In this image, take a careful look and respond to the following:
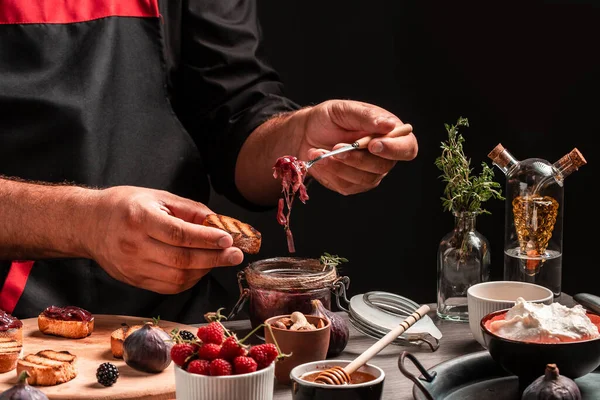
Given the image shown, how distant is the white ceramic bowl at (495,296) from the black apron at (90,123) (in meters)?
0.84

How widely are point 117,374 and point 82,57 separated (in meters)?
1.04

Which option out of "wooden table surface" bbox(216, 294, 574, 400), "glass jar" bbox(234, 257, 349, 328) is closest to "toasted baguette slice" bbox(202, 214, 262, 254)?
"glass jar" bbox(234, 257, 349, 328)

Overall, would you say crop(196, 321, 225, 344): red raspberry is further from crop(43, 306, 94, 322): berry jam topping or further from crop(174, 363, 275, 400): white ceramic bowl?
crop(43, 306, 94, 322): berry jam topping

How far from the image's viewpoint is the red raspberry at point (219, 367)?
1.49m

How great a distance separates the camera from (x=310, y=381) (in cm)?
154

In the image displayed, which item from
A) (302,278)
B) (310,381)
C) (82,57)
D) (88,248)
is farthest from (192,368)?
(82,57)

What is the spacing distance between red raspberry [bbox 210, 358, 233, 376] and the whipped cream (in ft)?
1.61

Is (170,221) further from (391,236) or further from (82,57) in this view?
(391,236)

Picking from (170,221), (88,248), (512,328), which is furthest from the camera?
(88,248)

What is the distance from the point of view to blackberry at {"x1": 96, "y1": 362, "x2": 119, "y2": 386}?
5.62ft

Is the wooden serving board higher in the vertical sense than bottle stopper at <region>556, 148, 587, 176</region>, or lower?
lower

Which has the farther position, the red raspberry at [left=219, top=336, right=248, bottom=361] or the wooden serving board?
the wooden serving board

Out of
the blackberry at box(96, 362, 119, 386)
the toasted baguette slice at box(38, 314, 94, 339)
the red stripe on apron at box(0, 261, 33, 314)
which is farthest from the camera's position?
the red stripe on apron at box(0, 261, 33, 314)

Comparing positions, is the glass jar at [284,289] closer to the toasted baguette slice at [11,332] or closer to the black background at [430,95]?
the toasted baguette slice at [11,332]
